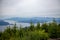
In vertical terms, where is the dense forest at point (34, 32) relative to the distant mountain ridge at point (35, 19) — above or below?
below

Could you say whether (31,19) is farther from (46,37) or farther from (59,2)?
(59,2)

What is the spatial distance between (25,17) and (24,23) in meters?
0.15

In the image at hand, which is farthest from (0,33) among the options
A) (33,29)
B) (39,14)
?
(39,14)

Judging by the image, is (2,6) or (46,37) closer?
(46,37)

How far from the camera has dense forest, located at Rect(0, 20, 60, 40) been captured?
2.63 meters

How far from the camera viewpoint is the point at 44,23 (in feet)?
9.00

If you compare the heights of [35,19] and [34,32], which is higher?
[35,19]

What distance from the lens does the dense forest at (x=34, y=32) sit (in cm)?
263

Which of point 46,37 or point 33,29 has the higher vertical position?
point 33,29

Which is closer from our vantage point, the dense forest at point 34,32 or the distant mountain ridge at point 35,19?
the dense forest at point 34,32

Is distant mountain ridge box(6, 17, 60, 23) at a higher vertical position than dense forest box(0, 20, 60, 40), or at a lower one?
higher

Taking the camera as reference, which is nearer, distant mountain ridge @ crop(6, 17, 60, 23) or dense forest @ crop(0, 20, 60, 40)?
dense forest @ crop(0, 20, 60, 40)

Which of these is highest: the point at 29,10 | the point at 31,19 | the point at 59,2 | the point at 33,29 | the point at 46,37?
the point at 59,2

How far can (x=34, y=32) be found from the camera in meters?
2.67
